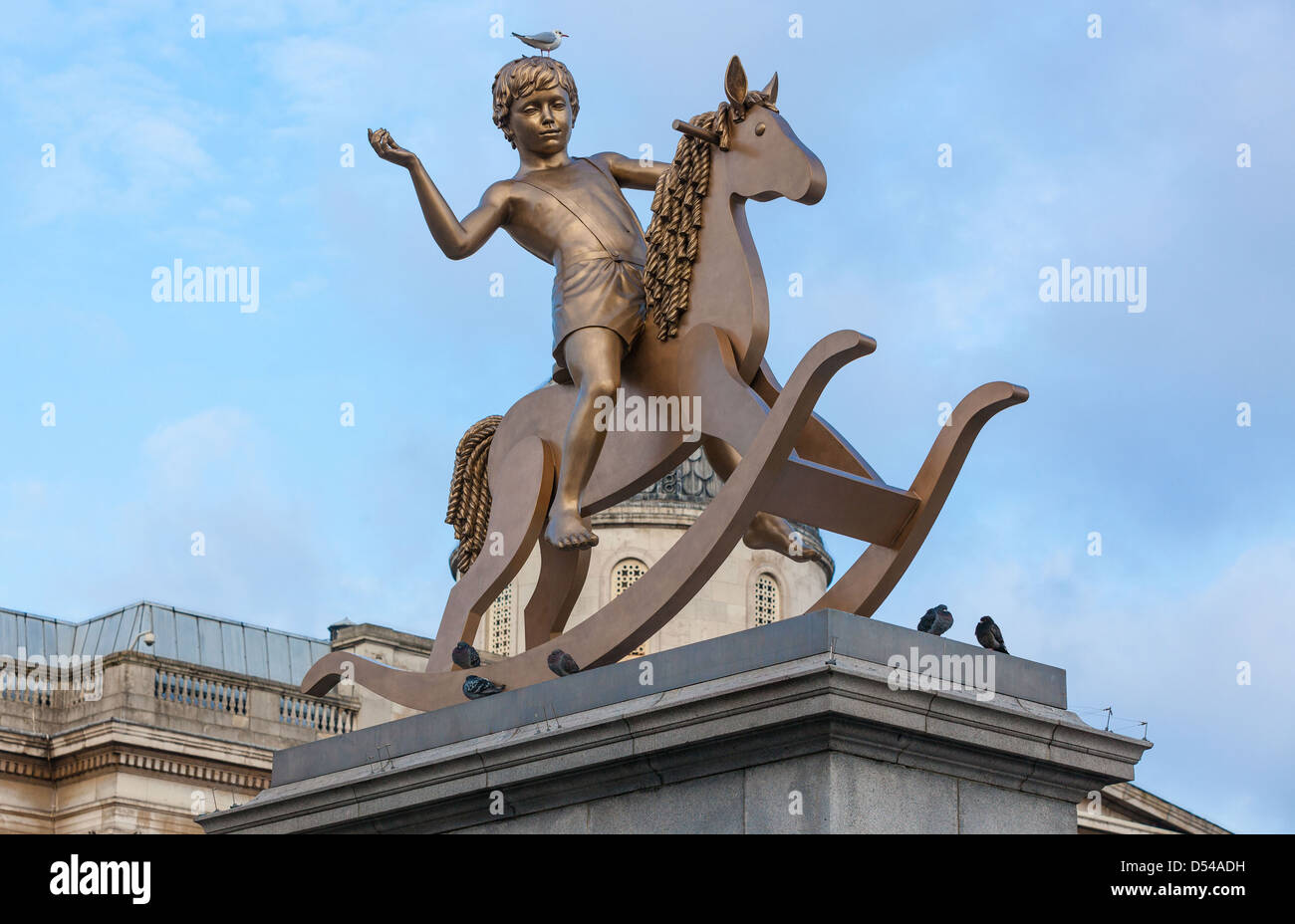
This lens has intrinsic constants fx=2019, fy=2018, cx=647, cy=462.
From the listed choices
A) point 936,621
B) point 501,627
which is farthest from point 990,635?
point 501,627

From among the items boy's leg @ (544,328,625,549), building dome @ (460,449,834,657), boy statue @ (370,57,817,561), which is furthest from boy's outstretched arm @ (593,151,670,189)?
building dome @ (460,449,834,657)

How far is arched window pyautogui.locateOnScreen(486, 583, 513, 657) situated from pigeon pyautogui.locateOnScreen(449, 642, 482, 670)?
117ft

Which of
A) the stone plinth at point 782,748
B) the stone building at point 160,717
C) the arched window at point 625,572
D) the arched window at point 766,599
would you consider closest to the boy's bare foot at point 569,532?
the stone plinth at point 782,748

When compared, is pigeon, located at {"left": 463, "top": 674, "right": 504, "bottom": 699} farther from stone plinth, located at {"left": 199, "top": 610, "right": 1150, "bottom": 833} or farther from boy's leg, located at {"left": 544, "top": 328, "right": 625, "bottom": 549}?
boy's leg, located at {"left": 544, "top": 328, "right": 625, "bottom": 549}

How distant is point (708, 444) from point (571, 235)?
64.7 inches

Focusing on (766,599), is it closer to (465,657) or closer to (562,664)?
(465,657)

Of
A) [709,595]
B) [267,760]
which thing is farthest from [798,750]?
[709,595]

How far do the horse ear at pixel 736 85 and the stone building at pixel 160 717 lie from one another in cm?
1857

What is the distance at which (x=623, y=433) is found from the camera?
1243 centimetres

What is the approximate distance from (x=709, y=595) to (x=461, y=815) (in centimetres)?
4244
